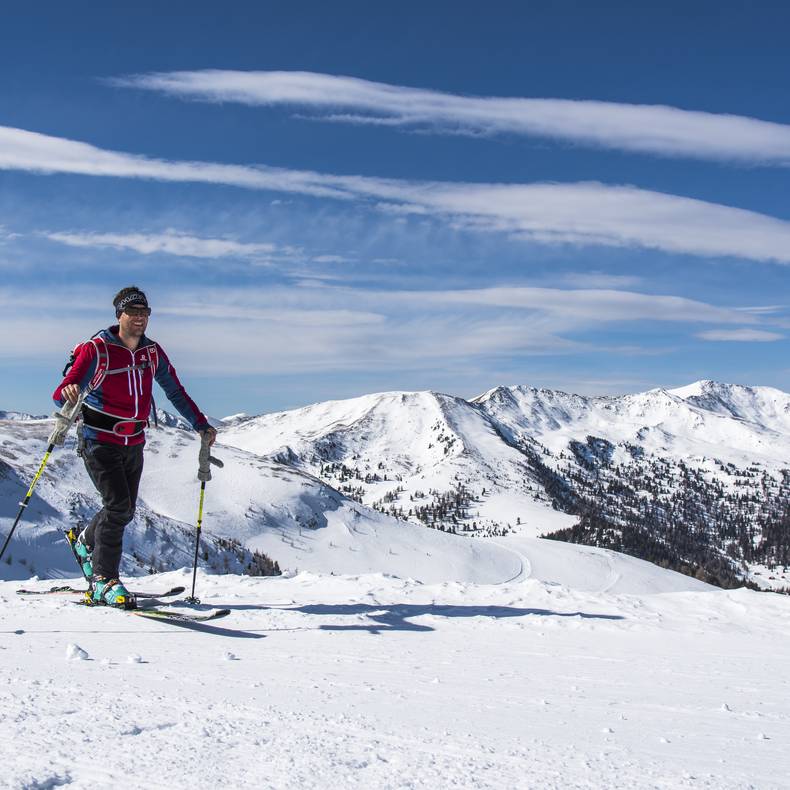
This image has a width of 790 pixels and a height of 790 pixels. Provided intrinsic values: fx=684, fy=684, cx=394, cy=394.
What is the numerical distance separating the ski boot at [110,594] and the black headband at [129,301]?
3.65m

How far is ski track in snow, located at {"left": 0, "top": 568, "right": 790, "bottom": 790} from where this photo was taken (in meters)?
3.78

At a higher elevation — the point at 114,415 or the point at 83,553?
the point at 114,415

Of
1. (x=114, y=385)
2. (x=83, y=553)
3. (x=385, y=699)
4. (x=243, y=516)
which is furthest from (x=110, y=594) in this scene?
(x=243, y=516)

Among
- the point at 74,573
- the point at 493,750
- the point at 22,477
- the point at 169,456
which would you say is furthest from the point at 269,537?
the point at 493,750

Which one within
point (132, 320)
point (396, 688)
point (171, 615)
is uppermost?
point (132, 320)

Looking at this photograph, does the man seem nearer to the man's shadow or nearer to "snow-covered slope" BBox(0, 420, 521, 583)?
the man's shadow

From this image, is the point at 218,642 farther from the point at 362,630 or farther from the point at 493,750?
the point at 493,750

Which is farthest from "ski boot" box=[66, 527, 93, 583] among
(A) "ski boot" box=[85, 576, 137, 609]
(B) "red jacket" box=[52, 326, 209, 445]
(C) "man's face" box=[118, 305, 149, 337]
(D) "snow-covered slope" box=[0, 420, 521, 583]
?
(D) "snow-covered slope" box=[0, 420, 521, 583]

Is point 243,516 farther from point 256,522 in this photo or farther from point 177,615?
point 177,615

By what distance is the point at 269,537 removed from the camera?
3615 inches

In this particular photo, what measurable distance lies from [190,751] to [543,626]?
6.92 m

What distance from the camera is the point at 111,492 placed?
9242 mm

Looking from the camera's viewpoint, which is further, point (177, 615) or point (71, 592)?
point (71, 592)

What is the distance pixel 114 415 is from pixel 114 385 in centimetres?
41
